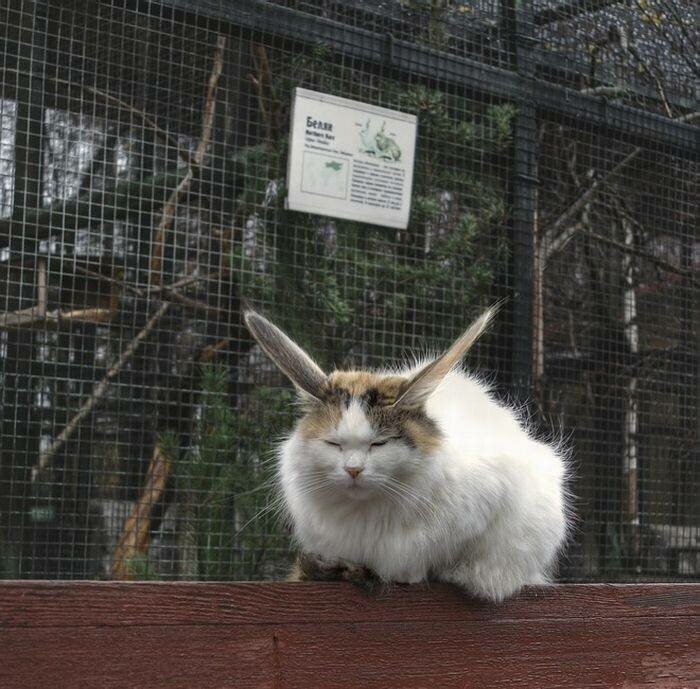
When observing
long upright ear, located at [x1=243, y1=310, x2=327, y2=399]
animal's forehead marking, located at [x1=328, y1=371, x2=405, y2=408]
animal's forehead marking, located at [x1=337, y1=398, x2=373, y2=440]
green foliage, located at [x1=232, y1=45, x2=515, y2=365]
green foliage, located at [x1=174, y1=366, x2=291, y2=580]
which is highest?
green foliage, located at [x1=232, y1=45, x2=515, y2=365]

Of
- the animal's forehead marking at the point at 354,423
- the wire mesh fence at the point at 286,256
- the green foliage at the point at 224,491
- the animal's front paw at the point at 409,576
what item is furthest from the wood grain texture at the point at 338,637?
the green foliage at the point at 224,491

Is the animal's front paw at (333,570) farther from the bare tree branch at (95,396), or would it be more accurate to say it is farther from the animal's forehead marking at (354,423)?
the bare tree branch at (95,396)

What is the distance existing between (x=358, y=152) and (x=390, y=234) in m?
0.28

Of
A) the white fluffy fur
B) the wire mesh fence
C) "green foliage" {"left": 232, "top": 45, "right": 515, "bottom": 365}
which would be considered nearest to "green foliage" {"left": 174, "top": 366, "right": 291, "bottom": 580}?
the wire mesh fence

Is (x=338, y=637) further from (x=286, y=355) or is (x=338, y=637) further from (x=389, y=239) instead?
(x=389, y=239)

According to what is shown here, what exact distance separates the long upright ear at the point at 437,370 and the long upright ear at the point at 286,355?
0.12 metres

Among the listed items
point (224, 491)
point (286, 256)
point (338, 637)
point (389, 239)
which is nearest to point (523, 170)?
point (389, 239)

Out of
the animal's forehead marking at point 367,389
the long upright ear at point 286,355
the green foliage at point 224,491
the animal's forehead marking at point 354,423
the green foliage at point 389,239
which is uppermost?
the green foliage at point 389,239

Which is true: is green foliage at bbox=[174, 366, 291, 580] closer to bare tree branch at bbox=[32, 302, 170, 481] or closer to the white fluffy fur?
bare tree branch at bbox=[32, 302, 170, 481]

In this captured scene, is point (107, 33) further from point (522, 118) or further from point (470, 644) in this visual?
point (470, 644)

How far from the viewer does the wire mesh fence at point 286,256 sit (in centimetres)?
280

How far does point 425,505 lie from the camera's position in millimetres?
1380

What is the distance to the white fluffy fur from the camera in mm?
1352

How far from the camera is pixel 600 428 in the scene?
3469mm
